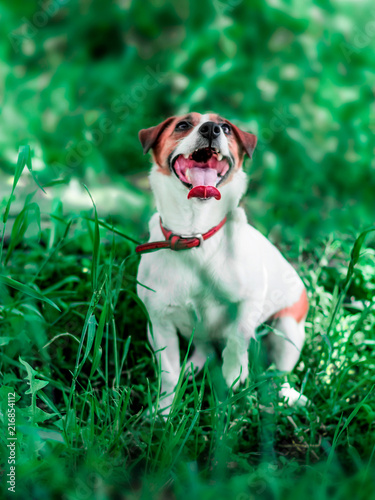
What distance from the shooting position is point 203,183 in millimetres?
1767

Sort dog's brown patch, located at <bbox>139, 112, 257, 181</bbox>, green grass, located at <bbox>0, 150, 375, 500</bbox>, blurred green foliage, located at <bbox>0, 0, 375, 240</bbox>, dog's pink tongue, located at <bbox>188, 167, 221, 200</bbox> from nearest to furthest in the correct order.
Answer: green grass, located at <bbox>0, 150, 375, 500</bbox>, dog's pink tongue, located at <bbox>188, 167, 221, 200</bbox>, dog's brown patch, located at <bbox>139, 112, 257, 181</bbox>, blurred green foliage, located at <bbox>0, 0, 375, 240</bbox>

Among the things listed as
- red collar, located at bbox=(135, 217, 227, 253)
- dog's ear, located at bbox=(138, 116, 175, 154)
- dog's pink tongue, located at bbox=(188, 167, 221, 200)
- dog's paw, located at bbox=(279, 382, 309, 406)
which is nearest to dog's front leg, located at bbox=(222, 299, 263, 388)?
dog's paw, located at bbox=(279, 382, 309, 406)

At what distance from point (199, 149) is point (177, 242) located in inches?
14.3

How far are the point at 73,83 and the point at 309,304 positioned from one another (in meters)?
2.15

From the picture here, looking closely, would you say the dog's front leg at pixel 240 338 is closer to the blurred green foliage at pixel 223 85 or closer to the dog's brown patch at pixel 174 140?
the dog's brown patch at pixel 174 140

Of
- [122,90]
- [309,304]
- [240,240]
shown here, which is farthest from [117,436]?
[122,90]

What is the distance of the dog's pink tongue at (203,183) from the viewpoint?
1.68 m

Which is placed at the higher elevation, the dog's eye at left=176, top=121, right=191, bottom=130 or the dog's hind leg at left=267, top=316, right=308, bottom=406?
the dog's eye at left=176, top=121, right=191, bottom=130

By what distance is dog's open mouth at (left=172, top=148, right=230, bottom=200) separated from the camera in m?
1.78

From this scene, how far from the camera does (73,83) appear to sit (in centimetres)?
322

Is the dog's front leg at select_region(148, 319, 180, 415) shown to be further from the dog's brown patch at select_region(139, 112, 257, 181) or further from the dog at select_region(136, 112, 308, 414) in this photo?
the dog's brown patch at select_region(139, 112, 257, 181)

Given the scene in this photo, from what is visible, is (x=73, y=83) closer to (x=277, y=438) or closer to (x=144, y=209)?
(x=144, y=209)

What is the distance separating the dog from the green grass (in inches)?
4.4

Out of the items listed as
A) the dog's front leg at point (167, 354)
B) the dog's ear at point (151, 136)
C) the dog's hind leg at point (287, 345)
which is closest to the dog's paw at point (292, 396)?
the dog's hind leg at point (287, 345)
